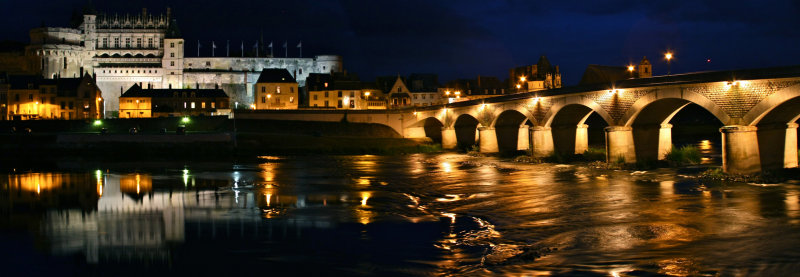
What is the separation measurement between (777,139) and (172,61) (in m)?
130

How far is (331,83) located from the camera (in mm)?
123250

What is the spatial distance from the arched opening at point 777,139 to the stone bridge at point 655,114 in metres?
0.04

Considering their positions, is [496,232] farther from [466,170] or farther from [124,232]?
[466,170]

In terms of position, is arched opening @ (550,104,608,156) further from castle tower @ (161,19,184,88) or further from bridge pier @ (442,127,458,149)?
castle tower @ (161,19,184,88)

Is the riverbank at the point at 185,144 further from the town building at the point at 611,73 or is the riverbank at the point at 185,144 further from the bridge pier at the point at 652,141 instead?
the bridge pier at the point at 652,141

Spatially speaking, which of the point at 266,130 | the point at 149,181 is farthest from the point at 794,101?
the point at 266,130

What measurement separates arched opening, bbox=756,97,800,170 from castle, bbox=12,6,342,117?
116 m

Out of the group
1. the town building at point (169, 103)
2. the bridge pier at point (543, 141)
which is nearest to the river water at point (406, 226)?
the bridge pier at point (543, 141)

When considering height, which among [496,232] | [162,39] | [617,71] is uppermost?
[162,39]

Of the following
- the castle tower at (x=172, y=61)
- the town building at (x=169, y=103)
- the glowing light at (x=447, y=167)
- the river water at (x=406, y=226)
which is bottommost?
the river water at (x=406, y=226)

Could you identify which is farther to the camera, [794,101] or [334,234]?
[794,101]

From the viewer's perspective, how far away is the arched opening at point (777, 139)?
114ft

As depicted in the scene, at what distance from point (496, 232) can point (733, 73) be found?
1964 cm

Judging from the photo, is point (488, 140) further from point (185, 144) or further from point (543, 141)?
point (185, 144)
